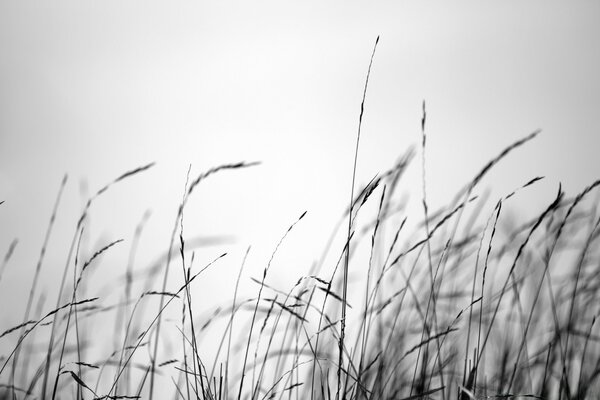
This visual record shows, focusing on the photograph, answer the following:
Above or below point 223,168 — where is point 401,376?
below

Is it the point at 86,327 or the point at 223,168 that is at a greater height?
the point at 223,168

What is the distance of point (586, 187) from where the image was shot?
1145mm

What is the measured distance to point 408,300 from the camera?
1578 mm

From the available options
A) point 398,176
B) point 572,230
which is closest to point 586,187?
point 398,176

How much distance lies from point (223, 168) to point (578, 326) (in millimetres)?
1249

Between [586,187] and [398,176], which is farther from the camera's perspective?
[398,176]

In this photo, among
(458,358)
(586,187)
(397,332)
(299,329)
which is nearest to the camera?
(586,187)

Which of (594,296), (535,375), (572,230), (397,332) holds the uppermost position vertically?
(572,230)

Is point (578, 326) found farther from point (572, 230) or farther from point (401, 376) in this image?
point (401, 376)

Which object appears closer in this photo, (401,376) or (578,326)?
(401,376)

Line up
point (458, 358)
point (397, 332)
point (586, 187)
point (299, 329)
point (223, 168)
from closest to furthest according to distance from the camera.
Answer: point (586, 187)
point (223, 168)
point (299, 329)
point (397, 332)
point (458, 358)

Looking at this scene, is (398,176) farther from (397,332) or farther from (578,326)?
(578,326)

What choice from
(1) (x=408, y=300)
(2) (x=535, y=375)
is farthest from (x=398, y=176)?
(2) (x=535, y=375)

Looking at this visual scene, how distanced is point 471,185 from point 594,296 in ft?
2.33
